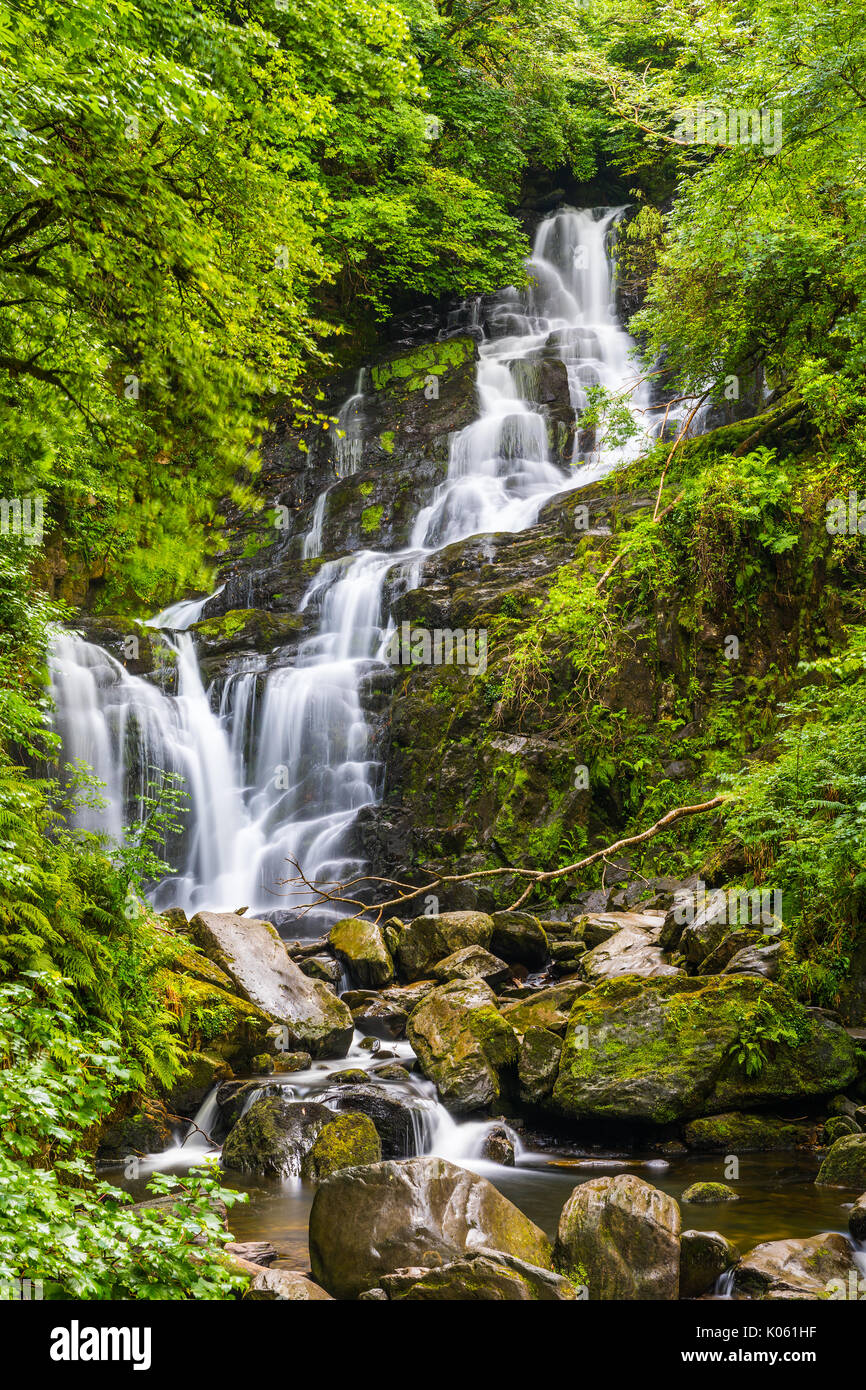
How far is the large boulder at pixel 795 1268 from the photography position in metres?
4.41

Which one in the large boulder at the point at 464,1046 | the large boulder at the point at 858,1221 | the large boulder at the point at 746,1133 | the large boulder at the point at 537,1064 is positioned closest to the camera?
the large boulder at the point at 858,1221

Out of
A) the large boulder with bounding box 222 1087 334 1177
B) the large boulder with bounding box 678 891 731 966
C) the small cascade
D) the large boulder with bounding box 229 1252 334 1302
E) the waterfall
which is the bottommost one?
the large boulder with bounding box 222 1087 334 1177

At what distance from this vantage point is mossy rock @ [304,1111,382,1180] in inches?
259

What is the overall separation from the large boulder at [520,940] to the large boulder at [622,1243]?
5185 millimetres

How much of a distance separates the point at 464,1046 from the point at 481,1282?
3.74m

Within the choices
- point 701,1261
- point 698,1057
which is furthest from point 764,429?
point 701,1261

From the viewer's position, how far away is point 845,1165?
603 centimetres

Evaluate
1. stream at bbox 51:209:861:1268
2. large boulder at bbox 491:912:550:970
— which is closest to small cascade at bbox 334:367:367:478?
stream at bbox 51:209:861:1268

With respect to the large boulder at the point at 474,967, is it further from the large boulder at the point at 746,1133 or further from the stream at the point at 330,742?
the large boulder at the point at 746,1133

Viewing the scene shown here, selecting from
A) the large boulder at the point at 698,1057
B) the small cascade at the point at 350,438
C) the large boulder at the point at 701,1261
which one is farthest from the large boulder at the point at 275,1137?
the small cascade at the point at 350,438

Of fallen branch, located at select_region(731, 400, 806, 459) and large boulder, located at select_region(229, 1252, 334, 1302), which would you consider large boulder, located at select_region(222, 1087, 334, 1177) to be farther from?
fallen branch, located at select_region(731, 400, 806, 459)

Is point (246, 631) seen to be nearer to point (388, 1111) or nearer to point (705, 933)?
point (705, 933)

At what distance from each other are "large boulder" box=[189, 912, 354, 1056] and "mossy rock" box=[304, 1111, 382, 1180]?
6.97 feet

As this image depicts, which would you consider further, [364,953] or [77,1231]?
[364,953]
